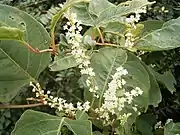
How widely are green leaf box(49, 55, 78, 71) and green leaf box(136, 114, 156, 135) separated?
314 millimetres

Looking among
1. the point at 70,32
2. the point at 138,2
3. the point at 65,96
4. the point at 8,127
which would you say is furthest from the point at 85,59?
the point at 8,127

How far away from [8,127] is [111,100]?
2.10 ft

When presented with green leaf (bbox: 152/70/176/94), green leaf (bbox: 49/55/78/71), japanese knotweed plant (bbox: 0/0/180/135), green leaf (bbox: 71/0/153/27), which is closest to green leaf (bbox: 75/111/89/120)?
japanese knotweed plant (bbox: 0/0/180/135)

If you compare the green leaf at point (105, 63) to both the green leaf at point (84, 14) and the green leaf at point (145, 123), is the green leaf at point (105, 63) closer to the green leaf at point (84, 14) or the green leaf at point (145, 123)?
the green leaf at point (84, 14)

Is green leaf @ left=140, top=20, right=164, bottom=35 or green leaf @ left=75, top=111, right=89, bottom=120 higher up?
green leaf @ left=140, top=20, right=164, bottom=35

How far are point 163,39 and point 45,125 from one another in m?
0.34

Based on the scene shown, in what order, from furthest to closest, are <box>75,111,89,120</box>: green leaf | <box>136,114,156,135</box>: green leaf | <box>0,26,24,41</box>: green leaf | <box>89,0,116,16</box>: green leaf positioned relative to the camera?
<box>136,114,156,135</box>: green leaf, <box>89,0,116,16</box>: green leaf, <box>75,111,89,120</box>: green leaf, <box>0,26,24,41</box>: green leaf

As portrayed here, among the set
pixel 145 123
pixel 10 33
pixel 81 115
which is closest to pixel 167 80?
pixel 145 123

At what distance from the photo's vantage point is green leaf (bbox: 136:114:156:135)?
1.26 meters

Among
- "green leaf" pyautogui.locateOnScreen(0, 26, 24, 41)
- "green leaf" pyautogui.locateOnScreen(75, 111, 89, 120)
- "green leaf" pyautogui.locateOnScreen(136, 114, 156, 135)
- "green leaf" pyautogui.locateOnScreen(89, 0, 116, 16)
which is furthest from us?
"green leaf" pyautogui.locateOnScreen(136, 114, 156, 135)

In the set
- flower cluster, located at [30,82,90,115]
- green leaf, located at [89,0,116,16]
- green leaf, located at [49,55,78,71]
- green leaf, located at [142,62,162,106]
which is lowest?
green leaf, located at [142,62,162,106]

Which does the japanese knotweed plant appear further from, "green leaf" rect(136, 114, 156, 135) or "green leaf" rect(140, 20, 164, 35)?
"green leaf" rect(136, 114, 156, 135)

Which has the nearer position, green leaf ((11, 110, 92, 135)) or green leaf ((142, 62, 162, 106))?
green leaf ((11, 110, 92, 135))

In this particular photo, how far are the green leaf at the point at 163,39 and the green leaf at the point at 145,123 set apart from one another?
0.85 feet
